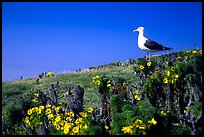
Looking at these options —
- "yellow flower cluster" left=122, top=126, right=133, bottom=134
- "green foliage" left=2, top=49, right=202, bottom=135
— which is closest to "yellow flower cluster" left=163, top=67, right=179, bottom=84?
"green foliage" left=2, top=49, right=202, bottom=135

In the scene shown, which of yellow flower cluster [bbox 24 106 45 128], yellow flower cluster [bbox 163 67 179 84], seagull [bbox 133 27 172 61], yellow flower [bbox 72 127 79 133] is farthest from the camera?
seagull [bbox 133 27 172 61]

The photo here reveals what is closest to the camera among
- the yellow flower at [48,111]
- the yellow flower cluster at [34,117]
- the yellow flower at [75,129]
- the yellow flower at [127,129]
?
the yellow flower at [127,129]

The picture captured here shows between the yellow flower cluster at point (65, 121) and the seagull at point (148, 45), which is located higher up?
the seagull at point (148, 45)

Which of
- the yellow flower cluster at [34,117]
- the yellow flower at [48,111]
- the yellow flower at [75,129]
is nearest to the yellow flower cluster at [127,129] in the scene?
the yellow flower at [75,129]

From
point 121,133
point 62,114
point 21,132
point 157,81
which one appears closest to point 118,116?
point 121,133

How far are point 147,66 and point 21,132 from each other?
5.23 m

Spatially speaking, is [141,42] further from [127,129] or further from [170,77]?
[127,129]

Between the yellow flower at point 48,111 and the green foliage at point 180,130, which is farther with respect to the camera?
the yellow flower at point 48,111

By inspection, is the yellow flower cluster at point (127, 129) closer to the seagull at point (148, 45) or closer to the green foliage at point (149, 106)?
the green foliage at point (149, 106)

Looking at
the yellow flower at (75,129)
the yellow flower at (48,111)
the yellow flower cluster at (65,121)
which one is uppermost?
the yellow flower at (48,111)

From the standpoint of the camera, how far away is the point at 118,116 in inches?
335

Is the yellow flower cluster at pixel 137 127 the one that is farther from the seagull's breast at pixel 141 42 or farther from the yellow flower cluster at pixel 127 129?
the seagull's breast at pixel 141 42

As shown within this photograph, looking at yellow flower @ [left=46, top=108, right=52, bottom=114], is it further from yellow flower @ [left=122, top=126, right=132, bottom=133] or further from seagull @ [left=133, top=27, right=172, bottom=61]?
seagull @ [left=133, top=27, right=172, bottom=61]

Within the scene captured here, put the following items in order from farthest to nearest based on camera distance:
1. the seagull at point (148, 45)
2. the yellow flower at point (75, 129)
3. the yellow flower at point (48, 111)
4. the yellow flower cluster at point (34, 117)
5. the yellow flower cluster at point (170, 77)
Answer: the seagull at point (148, 45) < the yellow flower cluster at point (170, 77) < the yellow flower at point (48, 111) < the yellow flower cluster at point (34, 117) < the yellow flower at point (75, 129)
